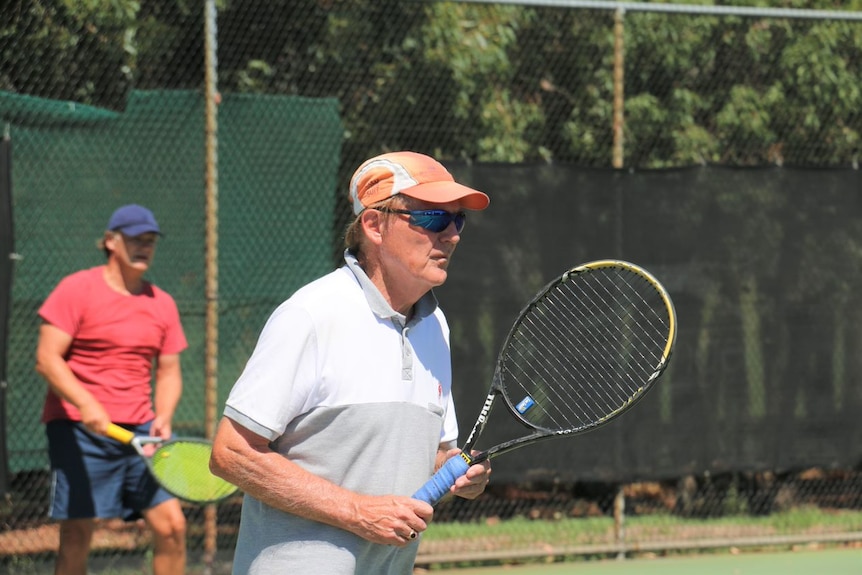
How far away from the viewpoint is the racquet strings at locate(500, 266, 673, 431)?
3.49m

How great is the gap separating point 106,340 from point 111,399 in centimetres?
25

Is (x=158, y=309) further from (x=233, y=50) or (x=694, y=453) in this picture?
(x=694, y=453)

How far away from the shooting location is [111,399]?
544 cm

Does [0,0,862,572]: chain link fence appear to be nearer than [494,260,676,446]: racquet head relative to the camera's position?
No

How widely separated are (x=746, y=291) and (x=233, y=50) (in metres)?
3.11

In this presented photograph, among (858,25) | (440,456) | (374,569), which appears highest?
(858,25)

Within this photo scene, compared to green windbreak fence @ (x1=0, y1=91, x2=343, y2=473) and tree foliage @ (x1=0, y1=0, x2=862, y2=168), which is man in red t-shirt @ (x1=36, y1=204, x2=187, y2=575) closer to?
green windbreak fence @ (x1=0, y1=91, x2=343, y2=473)

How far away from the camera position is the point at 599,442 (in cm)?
685

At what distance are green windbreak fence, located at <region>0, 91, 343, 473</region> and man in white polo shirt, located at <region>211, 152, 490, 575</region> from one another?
347 cm

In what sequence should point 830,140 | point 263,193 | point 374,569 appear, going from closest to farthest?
point 374,569 → point 263,193 → point 830,140

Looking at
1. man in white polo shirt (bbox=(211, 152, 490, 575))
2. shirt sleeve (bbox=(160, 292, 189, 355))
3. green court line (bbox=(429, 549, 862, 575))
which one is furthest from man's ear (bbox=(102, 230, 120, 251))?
man in white polo shirt (bbox=(211, 152, 490, 575))

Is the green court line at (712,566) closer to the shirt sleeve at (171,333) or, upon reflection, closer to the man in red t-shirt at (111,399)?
the man in red t-shirt at (111,399)

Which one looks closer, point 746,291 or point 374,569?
point 374,569

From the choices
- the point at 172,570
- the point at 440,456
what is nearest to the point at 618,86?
the point at 172,570
